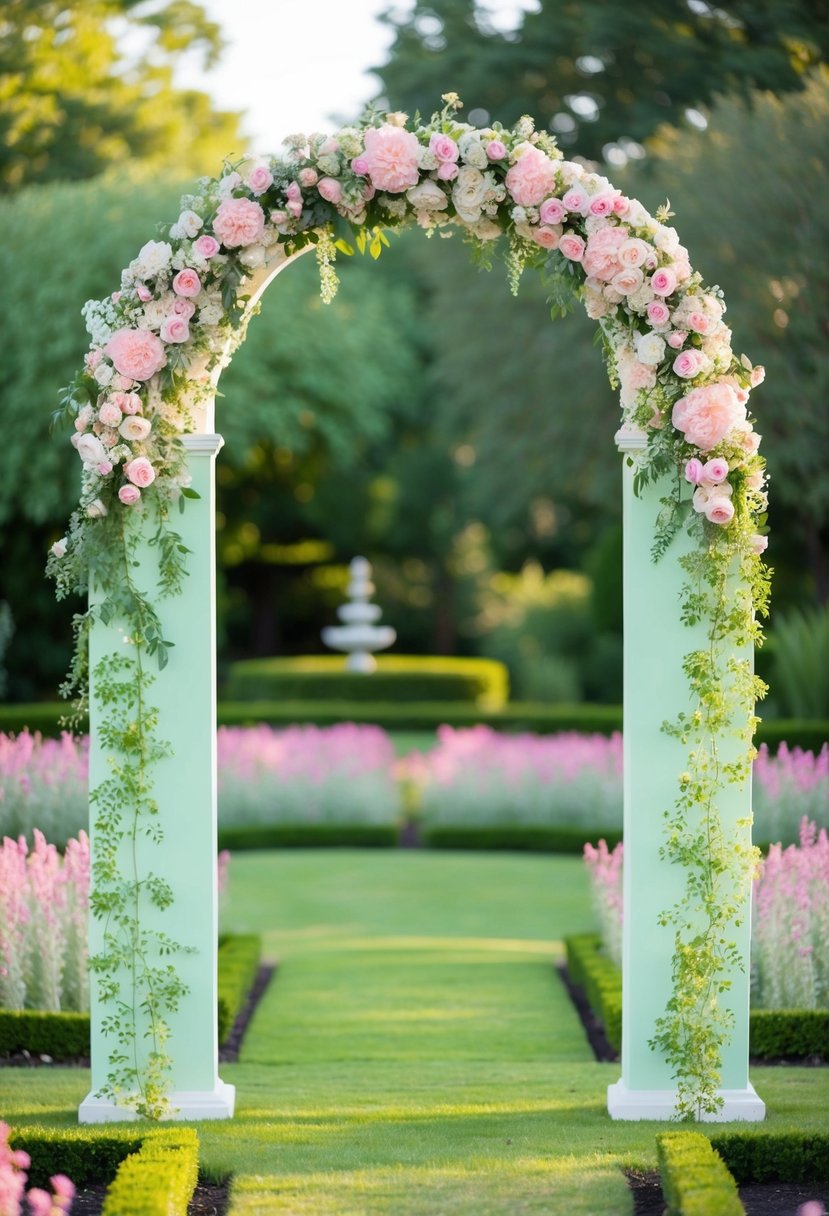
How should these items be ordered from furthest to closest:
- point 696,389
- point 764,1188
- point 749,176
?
point 749,176 < point 696,389 < point 764,1188

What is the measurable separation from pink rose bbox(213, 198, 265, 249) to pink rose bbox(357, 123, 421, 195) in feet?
1.25

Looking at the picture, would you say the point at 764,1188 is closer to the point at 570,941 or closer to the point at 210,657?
the point at 210,657

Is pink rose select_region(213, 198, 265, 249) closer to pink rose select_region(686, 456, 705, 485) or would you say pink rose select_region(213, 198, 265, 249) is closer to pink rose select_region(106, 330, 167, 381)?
pink rose select_region(106, 330, 167, 381)

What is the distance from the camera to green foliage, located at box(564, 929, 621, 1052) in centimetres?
568

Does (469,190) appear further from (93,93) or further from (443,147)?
(93,93)

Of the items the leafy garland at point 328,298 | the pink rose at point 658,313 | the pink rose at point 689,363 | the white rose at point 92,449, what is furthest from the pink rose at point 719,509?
the white rose at point 92,449

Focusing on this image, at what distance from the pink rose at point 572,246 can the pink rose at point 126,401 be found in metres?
1.44

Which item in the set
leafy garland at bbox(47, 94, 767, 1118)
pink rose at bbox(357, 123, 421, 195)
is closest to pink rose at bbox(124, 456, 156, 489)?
leafy garland at bbox(47, 94, 767, 1118)

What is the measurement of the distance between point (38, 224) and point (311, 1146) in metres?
16.4

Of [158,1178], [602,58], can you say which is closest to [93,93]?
[602,58]

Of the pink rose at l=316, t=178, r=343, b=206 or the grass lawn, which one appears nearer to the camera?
the grass lawn

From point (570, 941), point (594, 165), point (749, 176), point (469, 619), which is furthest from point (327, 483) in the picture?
point (570, 941)

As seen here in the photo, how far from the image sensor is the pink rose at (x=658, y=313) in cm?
443

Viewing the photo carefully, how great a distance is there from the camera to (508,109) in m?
17.0
